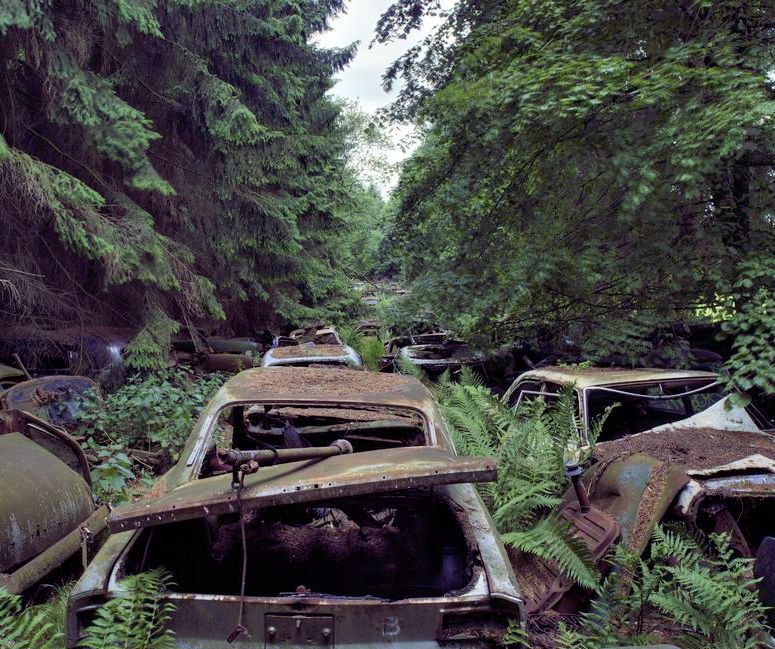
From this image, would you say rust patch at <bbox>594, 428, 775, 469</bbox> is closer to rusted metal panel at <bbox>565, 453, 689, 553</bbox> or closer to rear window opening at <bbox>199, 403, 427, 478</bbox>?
rusted metal panel at <bbox>565, 453, 689, 553</bbox>

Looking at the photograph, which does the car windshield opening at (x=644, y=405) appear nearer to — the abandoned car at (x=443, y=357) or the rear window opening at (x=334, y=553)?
the rear window opening at (x=334, y=553)

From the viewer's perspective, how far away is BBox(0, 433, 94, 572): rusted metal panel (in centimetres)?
338

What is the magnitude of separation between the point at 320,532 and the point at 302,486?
1494mm

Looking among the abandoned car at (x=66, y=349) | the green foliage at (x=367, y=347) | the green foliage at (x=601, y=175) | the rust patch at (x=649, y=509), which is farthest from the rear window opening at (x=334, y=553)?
the green foliage at (x=367, y=347)

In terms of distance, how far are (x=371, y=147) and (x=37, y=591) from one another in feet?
154

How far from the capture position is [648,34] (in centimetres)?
740

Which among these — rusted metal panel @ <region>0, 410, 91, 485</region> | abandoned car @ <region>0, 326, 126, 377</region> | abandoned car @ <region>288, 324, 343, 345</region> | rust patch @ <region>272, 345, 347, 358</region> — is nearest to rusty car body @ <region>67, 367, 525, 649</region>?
rusted metal panel @ <region>0, 410, 91, 485</region>

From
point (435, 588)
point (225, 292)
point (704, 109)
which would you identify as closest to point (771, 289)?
point (704, 109)

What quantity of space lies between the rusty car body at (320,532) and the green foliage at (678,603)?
0.70m

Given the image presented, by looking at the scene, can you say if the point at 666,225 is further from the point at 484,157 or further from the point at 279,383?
the point at 279,383

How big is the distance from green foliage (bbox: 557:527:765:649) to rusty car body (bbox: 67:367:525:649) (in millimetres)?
699

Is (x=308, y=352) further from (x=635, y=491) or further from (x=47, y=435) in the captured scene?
(x=635, y=491)

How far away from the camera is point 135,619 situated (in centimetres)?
204

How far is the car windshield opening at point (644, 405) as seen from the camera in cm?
516
